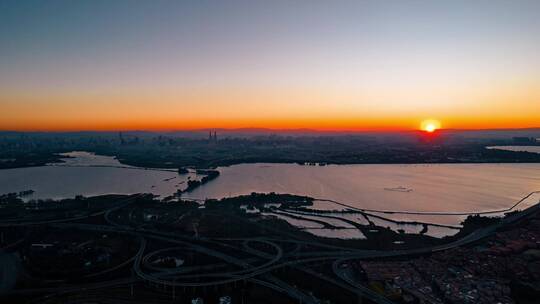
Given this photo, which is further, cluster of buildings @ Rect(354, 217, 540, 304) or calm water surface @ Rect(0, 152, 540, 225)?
calm water surface @ Rect(0, 152, 540, 225)

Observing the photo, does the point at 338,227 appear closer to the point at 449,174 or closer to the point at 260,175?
the point at 260,175

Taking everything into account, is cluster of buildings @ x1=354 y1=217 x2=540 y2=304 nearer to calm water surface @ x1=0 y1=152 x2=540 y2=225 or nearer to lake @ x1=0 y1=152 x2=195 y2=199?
calm water surface @ x1=0 y1=152 x2=540 y2=225

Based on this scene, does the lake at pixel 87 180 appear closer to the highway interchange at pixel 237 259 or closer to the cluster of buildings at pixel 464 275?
the highway interchange at pixel 237 259

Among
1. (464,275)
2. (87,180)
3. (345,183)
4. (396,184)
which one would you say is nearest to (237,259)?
(464,275)

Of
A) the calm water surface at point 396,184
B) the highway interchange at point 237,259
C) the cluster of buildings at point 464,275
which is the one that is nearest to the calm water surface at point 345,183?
the calm water surface at point 396,184

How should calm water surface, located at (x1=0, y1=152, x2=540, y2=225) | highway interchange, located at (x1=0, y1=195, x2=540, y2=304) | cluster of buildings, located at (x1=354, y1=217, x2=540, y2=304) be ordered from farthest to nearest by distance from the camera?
calm water surface, located at (x1=0, y1=152, x2=540, y2=225)
highway interchange, located at (x1=0, y1=195, x2=540, y2=304)
cluster of buildings, located at (x1=354, y1=217, x2=540, y2=304)

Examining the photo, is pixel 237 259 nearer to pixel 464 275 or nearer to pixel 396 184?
pixel 464 275

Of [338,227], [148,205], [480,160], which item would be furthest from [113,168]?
[480,160]

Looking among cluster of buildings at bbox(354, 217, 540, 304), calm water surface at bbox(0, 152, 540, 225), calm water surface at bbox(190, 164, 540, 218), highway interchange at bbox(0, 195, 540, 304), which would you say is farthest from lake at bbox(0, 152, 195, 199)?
cluster of buildings at bbox(354, 217, 540, 304)
